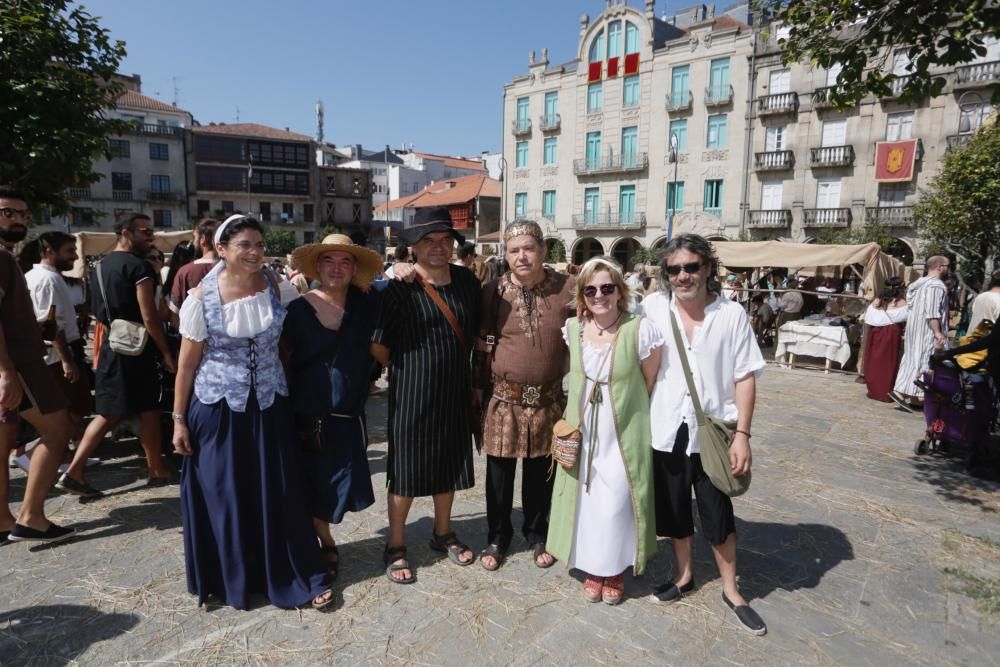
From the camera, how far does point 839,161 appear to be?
1025 inches

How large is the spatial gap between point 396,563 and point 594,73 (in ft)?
110

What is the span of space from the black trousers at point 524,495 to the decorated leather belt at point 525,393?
13.7 inches

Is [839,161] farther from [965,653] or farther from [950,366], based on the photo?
[965,653]

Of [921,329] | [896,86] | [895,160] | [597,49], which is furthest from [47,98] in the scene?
[597,49]

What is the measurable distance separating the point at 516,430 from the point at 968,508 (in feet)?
11.9

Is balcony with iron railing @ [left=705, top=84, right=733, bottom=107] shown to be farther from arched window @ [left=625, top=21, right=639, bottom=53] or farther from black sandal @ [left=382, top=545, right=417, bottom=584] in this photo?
black sandal @ [left=382, top=545, right=417, bottom=584]

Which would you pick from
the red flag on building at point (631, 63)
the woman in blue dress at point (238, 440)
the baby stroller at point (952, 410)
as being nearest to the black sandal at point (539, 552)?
the woman in blue dress at point (238, 440)

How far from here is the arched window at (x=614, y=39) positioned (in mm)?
31703

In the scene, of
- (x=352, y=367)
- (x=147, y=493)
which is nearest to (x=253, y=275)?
(x=352, y=367)

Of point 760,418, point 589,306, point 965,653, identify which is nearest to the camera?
point 965,653

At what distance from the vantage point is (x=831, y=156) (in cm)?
2623

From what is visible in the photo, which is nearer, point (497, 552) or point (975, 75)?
point (497, 552)

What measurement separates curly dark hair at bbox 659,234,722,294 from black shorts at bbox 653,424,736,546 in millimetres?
710

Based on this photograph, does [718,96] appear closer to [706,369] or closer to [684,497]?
[706,369]
